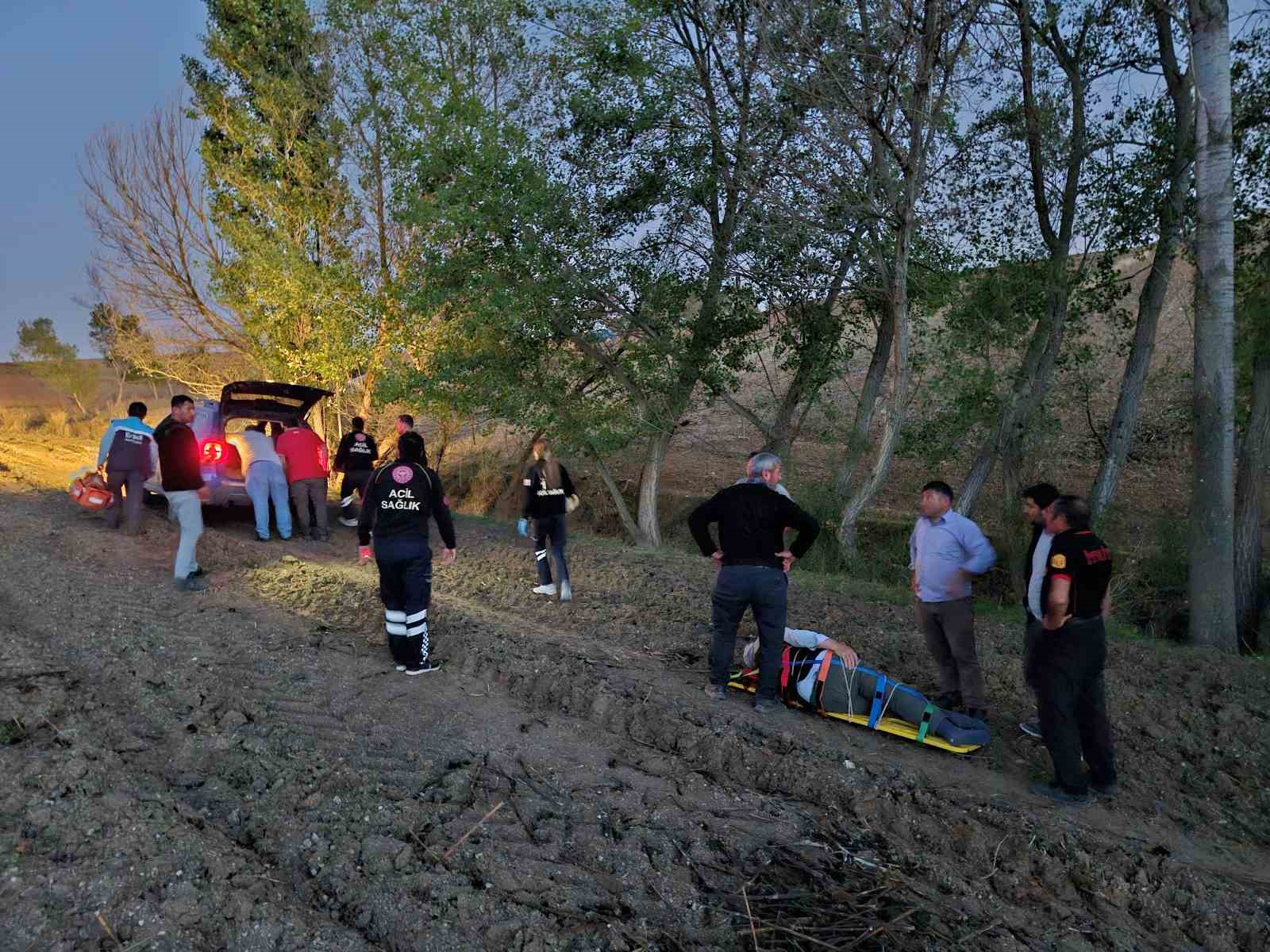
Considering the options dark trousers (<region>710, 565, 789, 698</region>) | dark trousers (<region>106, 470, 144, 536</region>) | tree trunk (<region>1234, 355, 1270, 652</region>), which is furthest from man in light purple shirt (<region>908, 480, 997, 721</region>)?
dark trousers (<region>106, 470, 144, 536</region>)

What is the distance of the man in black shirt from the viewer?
19.9 ft

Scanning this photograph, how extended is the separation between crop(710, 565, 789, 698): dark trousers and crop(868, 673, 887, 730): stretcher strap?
2.35 feet

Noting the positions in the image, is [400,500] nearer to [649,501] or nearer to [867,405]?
[649,501]

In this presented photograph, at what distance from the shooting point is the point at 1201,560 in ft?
32.8

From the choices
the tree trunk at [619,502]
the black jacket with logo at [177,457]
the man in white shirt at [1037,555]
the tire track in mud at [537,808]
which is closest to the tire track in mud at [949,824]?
the tire track in mud at [537,808]

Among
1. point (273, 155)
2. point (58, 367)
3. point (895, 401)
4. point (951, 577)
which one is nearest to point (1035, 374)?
point (895, 401)

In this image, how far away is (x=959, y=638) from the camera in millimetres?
6180

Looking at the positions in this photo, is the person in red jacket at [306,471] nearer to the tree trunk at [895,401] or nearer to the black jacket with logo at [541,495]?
the black jacket with logo at [541,495]

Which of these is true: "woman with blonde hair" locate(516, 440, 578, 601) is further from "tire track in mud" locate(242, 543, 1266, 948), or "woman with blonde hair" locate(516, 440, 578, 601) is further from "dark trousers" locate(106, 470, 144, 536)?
"dark trousers" locate(106, 470, 144, 536)

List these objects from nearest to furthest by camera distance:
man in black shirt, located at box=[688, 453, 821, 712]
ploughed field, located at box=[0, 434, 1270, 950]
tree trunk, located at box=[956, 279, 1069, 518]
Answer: ploughed field, located at box=[0, 434, 1270, 950] < man in black shirt, located at box=[688, 453, 821, 712] < tree trunk, located at box=[956, 279, 1069, 518]

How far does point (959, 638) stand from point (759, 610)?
1.49 meters

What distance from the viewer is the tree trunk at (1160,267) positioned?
11820 millimetres

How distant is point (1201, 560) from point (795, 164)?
7574 mm

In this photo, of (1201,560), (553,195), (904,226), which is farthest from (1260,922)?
(553,195)
